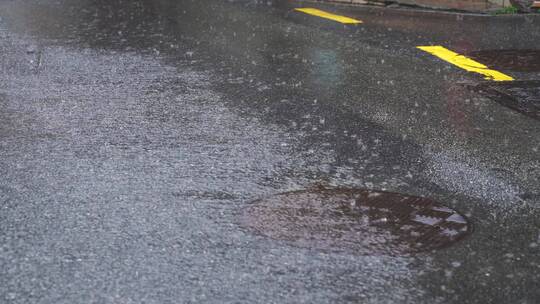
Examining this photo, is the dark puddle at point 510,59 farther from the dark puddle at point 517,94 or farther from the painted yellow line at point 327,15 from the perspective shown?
the painted yellow line at point 327,15

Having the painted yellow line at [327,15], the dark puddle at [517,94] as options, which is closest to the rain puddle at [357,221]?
the dark puddle at [517,94]

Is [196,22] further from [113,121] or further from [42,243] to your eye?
[42,243]

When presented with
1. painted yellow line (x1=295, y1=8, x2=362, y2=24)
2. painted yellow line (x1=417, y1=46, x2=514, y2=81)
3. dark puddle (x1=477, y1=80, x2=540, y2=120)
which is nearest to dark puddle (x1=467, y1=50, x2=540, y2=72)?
painted yellow line (x1=417, y1=46, x2=514, y2=81)

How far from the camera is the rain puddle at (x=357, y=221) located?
Answer: 4.03m

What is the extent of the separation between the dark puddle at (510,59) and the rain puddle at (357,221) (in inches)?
168

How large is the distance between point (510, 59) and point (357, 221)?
5.25 meters

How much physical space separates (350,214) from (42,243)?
1.61 metres

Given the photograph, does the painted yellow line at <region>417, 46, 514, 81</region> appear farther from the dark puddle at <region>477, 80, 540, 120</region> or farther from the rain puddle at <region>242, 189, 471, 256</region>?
the rain puddle at <region>242, 189, 471, 256</region>

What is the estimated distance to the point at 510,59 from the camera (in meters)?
8.88

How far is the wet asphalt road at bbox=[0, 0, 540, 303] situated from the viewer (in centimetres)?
366

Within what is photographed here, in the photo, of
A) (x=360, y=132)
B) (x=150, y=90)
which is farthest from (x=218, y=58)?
(x=360, y=132)

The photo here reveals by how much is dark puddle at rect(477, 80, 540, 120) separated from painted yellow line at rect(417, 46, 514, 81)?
10.8 inches

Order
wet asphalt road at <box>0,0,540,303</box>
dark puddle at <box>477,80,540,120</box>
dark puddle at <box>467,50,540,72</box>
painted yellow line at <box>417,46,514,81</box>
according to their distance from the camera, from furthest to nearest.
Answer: dark puddle at <box>467,50,540,72</box> → painted yellow line at <box>417,46,514,81</box> → dark puddle at <box>477,80,540,120</box> → wet asphalt road at <box>0,0,540,303</box>

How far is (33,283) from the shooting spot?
358 centimetres
